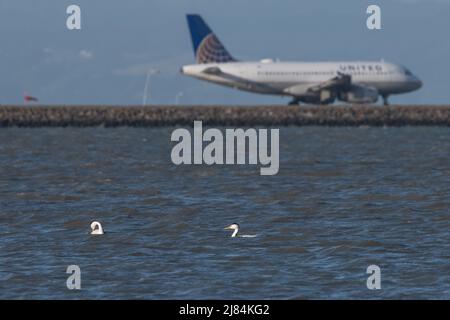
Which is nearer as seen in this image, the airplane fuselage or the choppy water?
the choppy water

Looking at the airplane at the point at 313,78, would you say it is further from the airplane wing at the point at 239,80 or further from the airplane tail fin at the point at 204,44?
the airplane tail fin at the point at 204,44

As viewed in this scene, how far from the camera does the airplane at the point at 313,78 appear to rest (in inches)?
4951

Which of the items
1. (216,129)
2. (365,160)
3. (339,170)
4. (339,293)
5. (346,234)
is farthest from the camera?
(216,129)

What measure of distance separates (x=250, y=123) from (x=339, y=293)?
92410 millimetres

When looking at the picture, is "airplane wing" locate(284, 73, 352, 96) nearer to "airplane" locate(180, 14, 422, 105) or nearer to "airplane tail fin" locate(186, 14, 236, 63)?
"airplane" locate(180, 14, 422, 105)

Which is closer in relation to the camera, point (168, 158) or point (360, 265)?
point (360, 265)

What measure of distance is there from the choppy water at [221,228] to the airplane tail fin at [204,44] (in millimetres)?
58516

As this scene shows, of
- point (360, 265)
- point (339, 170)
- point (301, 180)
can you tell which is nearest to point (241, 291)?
point (360, 265)

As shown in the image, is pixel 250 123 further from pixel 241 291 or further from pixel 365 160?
pixel 241 291

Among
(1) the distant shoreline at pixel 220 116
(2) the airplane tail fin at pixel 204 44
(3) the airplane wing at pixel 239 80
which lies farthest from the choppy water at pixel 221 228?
(2) the airplane tail fin at pixel 204 44

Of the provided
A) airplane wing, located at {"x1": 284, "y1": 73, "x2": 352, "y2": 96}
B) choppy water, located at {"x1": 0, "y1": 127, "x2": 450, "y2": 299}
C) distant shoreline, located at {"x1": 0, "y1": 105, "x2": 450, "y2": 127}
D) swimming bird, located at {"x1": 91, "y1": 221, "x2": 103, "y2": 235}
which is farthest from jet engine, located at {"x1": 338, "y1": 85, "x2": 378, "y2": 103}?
swimming bird, located at {"x1": 91, "y1": 221, "x2": 103, "y2": 235}

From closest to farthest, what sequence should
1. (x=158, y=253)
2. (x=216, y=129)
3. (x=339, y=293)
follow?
1. (x=339, y=293)
2. (x=158, y=253)
3. (x=216, y=129)

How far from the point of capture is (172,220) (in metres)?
40.4

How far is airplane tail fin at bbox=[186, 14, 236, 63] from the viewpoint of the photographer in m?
131
